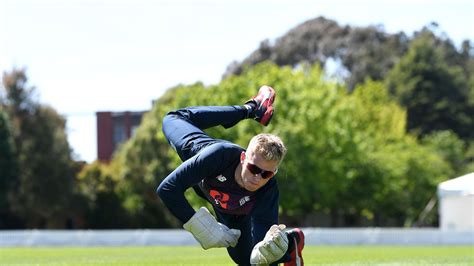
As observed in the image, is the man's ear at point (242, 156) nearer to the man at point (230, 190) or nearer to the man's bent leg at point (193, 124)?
the man at point (230, 190)

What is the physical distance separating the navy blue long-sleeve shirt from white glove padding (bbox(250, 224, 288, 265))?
1.53ft

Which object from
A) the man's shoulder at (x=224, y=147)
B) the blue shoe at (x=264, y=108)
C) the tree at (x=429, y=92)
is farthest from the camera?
the tree at (x=429, y=92)

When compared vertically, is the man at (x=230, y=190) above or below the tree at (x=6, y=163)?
above

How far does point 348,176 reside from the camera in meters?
48.9

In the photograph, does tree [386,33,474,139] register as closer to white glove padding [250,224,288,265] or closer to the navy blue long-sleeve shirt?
the navy blue long-sleeve shirt

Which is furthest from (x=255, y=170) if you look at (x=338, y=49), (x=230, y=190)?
(x=338, y=49)

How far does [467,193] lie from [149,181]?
26291 millimetres

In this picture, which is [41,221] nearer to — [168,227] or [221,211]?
[168,227]

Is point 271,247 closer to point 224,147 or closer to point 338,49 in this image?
point 224,147

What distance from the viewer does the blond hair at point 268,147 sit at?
27.1 feet

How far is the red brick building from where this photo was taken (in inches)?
3017

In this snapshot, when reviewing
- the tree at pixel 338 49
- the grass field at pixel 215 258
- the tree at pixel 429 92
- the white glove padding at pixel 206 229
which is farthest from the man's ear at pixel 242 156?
the tree at pixel 338 49

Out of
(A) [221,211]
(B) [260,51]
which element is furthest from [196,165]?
(B) [260,51]

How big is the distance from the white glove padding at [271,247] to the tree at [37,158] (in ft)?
158
